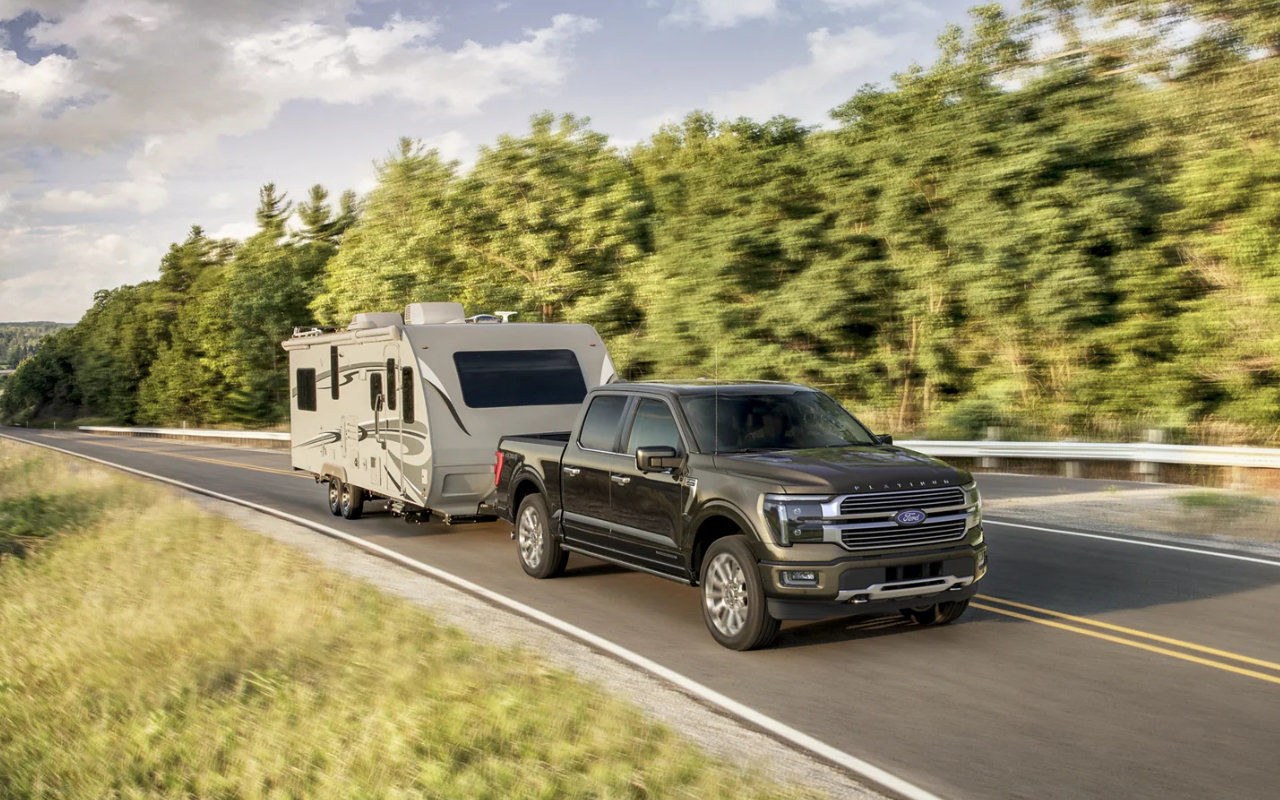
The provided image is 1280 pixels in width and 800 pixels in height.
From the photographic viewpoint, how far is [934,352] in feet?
85.7

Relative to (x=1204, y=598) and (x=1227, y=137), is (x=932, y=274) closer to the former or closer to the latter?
(x=1227, y=137)

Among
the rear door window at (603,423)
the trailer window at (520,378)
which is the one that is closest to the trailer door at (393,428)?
the trailer window at (520,378)

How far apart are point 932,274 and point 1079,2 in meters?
6.02

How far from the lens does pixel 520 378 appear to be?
14.3m

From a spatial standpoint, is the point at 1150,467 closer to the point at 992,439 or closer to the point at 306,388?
the point at 992,439

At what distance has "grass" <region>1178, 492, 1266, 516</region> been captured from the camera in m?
14.6

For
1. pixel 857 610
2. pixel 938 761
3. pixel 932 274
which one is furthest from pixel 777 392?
pixel 932 274

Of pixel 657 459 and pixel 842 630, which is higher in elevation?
pixel 657 459

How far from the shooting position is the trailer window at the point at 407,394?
14.1m

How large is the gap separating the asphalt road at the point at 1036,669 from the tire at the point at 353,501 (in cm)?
449

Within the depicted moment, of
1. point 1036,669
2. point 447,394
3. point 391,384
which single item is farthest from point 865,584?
point 391,384

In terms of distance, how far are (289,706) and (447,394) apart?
7.15m

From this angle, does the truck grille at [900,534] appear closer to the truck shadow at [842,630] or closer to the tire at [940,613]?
the tire at [940,613]

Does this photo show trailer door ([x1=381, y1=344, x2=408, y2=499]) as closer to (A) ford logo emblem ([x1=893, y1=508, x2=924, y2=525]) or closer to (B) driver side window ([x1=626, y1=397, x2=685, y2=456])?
(B) driver side window ([x1=626, y1=397, x2=685, y2=456])
